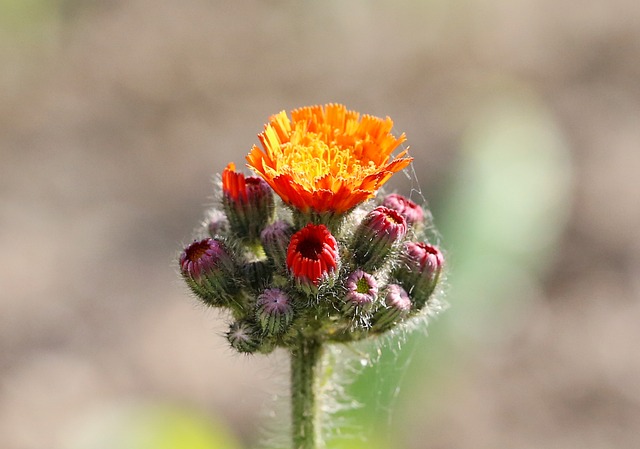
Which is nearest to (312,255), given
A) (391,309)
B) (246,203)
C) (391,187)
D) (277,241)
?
(277,241)

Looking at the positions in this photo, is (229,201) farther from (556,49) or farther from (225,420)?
(556,49)

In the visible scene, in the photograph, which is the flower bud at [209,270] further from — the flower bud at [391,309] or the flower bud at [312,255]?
the flower bud at [391,309]

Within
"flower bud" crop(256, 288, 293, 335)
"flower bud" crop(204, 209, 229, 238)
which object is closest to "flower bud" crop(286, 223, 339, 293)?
"flower bud" crop(256, 288, 293, 335)

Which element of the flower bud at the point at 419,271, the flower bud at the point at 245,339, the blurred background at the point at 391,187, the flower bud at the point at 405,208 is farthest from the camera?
the blurred background at the point at 391,187

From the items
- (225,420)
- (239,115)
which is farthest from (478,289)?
(239,115)

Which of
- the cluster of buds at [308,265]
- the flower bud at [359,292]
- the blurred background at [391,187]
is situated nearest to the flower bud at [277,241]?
the cluster of buds at [308,265]

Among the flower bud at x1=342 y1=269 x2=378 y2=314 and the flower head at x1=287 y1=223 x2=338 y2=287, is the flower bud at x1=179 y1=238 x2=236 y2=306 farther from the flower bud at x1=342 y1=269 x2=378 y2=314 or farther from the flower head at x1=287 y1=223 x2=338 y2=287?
the flower bud at x1=342 y1=269 x2=378 y2=314

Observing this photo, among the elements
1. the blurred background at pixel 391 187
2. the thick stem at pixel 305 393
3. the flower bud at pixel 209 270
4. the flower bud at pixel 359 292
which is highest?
the blurred background at pixel 391 187
